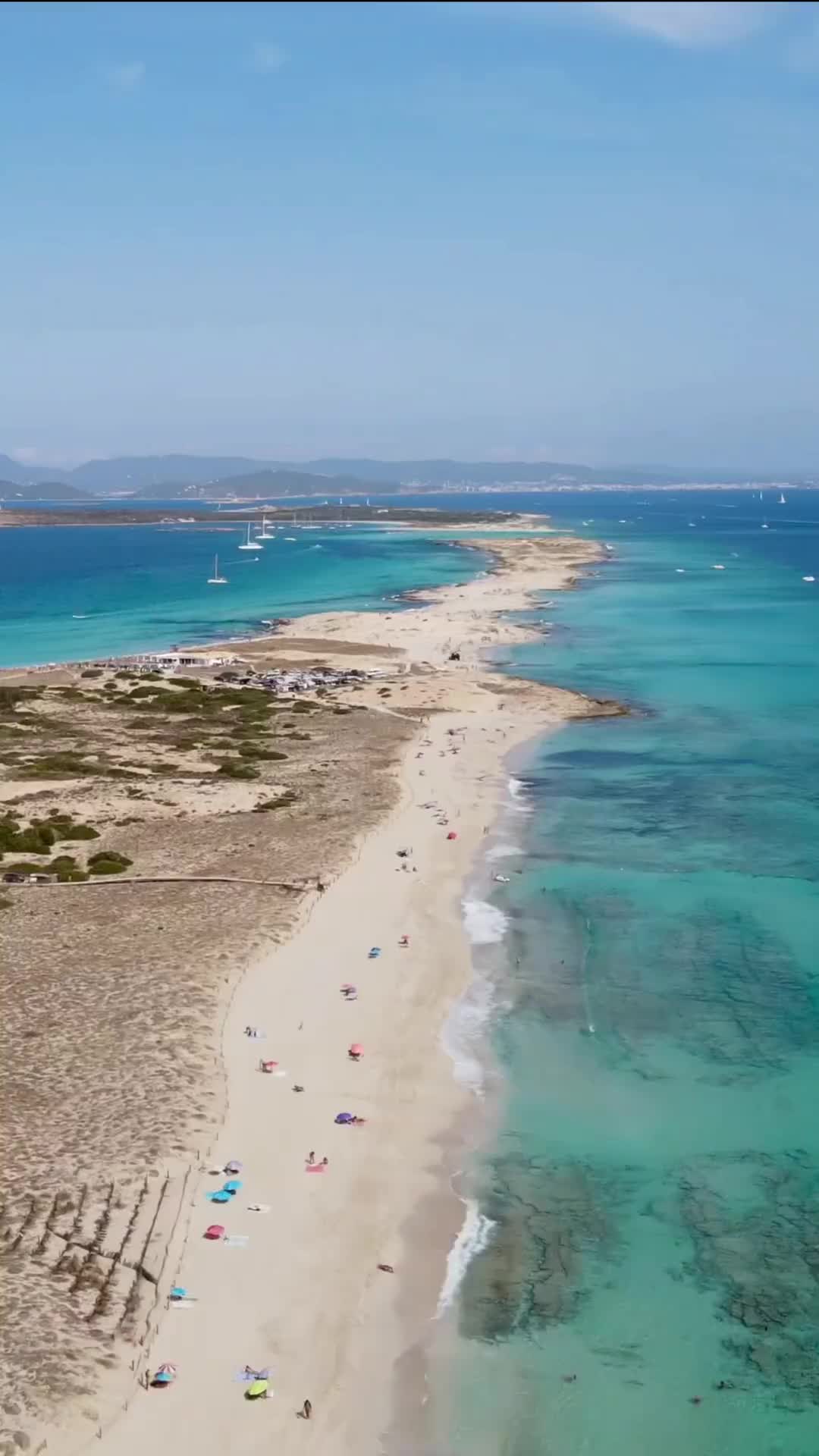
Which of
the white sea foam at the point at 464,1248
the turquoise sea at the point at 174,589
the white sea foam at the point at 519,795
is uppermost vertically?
the turquoise sea at the point at 174,589

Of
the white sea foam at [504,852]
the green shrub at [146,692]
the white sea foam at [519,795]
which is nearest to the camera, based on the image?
the white sea foam at [504,852]

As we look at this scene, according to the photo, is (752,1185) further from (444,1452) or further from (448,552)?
(448,552)

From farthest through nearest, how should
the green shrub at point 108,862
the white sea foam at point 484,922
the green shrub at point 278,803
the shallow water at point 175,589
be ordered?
the shallow water at point 175,589 → the green shrub at point 278,803 → the green shrub at point 108,862 → the white sea foam at point 484,922

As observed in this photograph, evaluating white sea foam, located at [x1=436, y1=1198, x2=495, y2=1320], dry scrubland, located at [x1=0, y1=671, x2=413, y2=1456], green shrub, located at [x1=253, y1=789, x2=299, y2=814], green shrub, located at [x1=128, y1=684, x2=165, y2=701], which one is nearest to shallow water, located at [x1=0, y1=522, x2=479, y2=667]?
green shrub, located at [x1=128, y1=684, x2=165, y2=701]

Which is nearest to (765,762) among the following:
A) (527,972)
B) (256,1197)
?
(527,972)

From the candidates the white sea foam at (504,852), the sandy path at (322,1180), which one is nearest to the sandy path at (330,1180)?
the sandy path at (322,1180)

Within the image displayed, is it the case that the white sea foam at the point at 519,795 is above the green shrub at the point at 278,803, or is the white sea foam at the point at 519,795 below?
below

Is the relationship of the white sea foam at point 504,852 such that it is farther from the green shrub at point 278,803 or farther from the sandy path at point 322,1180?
the green shrub at point 278,803
